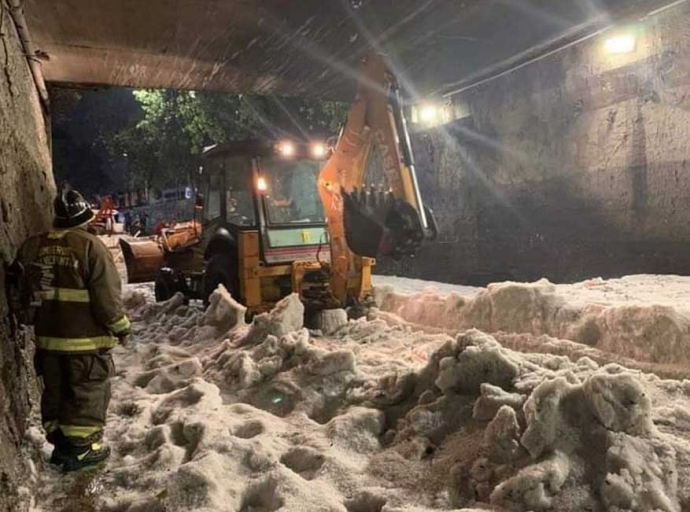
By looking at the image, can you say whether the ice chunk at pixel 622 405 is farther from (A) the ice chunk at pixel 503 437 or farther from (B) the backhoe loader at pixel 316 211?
(B) the backhoe loader at pixel 316 211

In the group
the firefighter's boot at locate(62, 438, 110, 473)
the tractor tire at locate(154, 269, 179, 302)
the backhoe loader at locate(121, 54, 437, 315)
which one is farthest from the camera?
the tractor tire at locate(154, 269, 179, 302)

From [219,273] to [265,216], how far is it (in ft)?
3.35

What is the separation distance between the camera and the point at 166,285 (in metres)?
8.98

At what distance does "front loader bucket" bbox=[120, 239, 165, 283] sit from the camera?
9.52 meters

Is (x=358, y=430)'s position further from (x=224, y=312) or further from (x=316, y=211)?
(x=316, y=211)

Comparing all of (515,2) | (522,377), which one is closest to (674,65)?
(515,2)

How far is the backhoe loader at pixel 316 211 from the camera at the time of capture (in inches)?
215

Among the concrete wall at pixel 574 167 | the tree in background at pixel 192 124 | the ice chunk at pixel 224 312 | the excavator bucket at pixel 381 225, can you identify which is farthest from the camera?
the tree in background at pixel 192 124

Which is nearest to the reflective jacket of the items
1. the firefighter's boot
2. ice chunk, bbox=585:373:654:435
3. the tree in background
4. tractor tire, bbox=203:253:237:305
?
the firefighter's boot


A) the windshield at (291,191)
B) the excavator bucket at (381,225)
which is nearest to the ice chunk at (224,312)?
the windshield at (291,191)

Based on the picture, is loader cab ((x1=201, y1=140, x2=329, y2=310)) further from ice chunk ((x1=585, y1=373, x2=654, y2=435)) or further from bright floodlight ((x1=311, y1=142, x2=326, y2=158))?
ice chunk ((x1=585, y1=373, x2=654, y2=435))

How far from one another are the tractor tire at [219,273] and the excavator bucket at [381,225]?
1891mm

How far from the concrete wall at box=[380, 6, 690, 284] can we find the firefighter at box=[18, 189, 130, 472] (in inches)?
245

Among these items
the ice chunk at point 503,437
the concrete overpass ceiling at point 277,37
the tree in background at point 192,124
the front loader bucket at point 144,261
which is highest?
the tree in background at point 192,124
